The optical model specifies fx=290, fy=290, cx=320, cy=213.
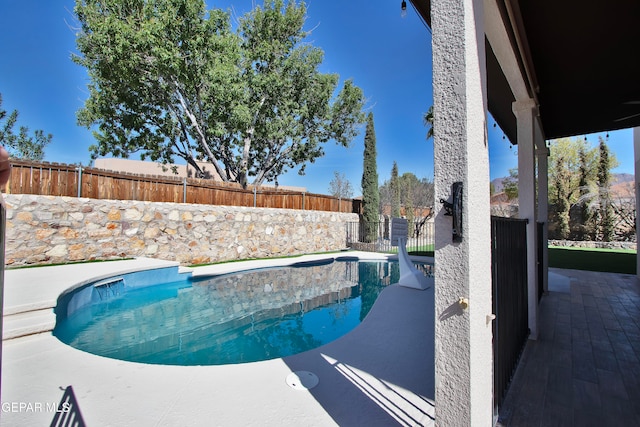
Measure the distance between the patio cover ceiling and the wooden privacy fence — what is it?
8806mm

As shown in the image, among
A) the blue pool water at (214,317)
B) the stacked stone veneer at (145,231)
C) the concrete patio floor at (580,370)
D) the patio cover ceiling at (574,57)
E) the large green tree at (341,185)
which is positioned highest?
the large green tree at (341,185)

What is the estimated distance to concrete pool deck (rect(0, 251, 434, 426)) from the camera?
7.40ft

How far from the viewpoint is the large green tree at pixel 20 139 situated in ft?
62.6

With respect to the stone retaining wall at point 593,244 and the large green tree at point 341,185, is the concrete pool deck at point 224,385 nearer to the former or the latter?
the stone retaining wall at point 593,244

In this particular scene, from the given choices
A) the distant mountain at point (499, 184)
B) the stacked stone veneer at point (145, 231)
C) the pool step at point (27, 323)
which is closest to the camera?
the pool step at point (27, 323)

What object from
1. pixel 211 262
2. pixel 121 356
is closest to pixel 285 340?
pixel 121 356

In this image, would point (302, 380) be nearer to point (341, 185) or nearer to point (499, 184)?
point (341, 185)

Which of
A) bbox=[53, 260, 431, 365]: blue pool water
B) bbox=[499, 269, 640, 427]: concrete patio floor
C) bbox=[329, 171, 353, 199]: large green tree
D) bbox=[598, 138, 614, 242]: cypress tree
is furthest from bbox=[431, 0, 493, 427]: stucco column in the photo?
bbox=[329, 171, 353, 199]: large green tree

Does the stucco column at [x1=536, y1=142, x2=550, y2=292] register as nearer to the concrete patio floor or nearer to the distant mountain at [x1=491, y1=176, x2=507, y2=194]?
the concrete patio floor

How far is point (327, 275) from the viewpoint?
30.9ft

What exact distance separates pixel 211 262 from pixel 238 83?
7557 mm

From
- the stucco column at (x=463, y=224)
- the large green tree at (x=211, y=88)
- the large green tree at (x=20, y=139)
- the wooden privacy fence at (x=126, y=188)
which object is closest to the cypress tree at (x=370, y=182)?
the large green tree at (x=211, y=88)

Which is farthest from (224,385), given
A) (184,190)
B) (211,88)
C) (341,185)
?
(341,185)

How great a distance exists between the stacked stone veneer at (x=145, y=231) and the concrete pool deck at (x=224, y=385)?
168 inches
